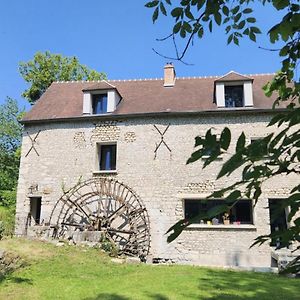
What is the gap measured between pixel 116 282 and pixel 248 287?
2883mm

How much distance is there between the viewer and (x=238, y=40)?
2398 millimetres

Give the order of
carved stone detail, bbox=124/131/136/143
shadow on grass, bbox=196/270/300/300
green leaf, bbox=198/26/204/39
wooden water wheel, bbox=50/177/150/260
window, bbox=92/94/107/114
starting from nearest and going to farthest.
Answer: green leaf, bbox=198/26/204/39, shadow on grass, bbox=196/270/300/300, wooden water wheel, bbox=50/177/150/260, carved stone detail, bbox=124/131/136/143, window, bbox=92/94/107/114

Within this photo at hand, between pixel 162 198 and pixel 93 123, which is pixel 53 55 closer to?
pixel 93 123

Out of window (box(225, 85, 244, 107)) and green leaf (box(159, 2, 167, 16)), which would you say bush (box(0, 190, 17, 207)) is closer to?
window (box(225, 85, 244, 107))

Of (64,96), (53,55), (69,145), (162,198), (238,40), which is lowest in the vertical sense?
(162,198)

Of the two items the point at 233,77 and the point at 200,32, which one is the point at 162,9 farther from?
the point at 233,77

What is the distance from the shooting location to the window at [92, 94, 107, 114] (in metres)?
14.8

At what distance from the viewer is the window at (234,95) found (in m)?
13.7

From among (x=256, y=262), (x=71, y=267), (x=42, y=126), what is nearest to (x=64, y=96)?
(x=42, y=126)

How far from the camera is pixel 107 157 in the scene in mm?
14516

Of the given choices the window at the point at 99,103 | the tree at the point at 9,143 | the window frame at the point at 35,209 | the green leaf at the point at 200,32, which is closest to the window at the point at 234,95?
the window at the point at 99,103

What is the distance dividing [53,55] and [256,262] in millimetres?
20816

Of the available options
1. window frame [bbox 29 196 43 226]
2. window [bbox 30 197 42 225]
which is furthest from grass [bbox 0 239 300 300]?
window [bbox 30 197 42 225]

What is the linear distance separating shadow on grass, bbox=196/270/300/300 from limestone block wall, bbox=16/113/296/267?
10.2 feet
